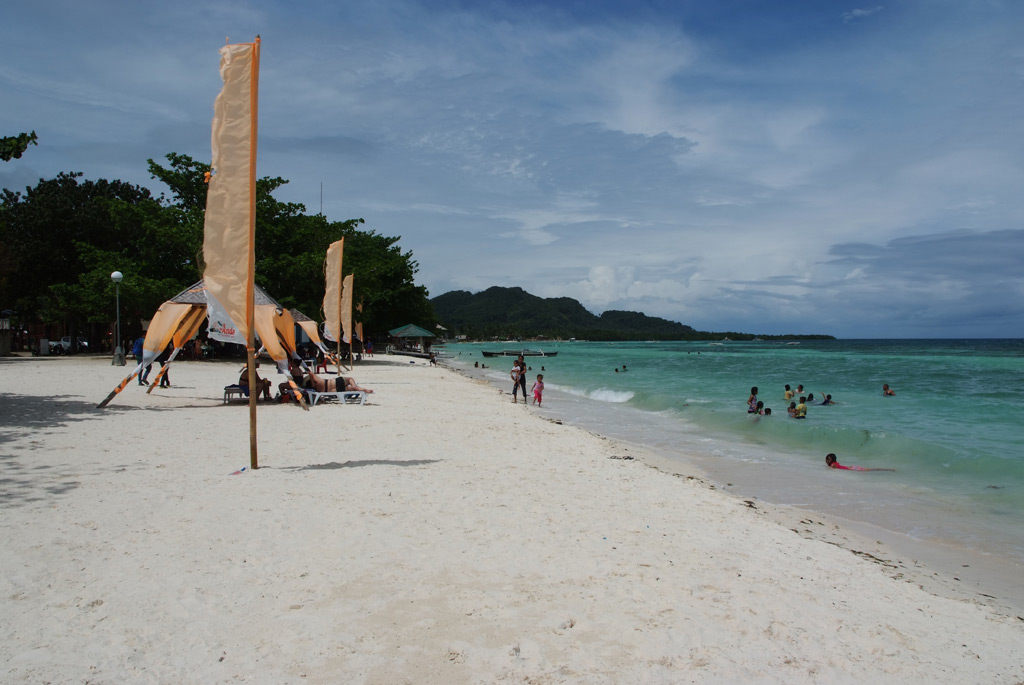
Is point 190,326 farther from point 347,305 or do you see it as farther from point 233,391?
point 347,305

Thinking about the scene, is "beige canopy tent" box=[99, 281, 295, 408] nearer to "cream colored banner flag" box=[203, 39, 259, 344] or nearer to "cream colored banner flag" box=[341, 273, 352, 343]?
"cream colored banner flag" box=[203, 39, 259, 344]

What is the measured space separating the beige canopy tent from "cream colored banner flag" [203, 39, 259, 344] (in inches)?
217

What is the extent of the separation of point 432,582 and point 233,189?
498cm

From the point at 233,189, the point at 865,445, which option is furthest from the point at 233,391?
the point at 865,445

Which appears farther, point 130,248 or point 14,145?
point 130,248

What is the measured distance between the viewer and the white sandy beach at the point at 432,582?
3.42 m

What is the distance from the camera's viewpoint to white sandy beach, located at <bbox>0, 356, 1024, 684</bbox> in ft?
11.2

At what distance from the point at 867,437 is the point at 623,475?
9000mm

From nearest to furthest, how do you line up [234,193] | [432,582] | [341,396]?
[432,582] < [234,193] < [341,396]

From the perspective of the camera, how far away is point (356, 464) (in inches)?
317

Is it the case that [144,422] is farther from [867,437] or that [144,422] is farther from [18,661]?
[867,437]

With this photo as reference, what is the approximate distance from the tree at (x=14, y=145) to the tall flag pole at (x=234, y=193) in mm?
6088

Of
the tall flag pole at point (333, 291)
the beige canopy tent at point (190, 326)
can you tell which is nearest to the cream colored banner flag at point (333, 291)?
the tall flag pole at point (333, 291)

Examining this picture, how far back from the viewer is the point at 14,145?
10.6 meters
